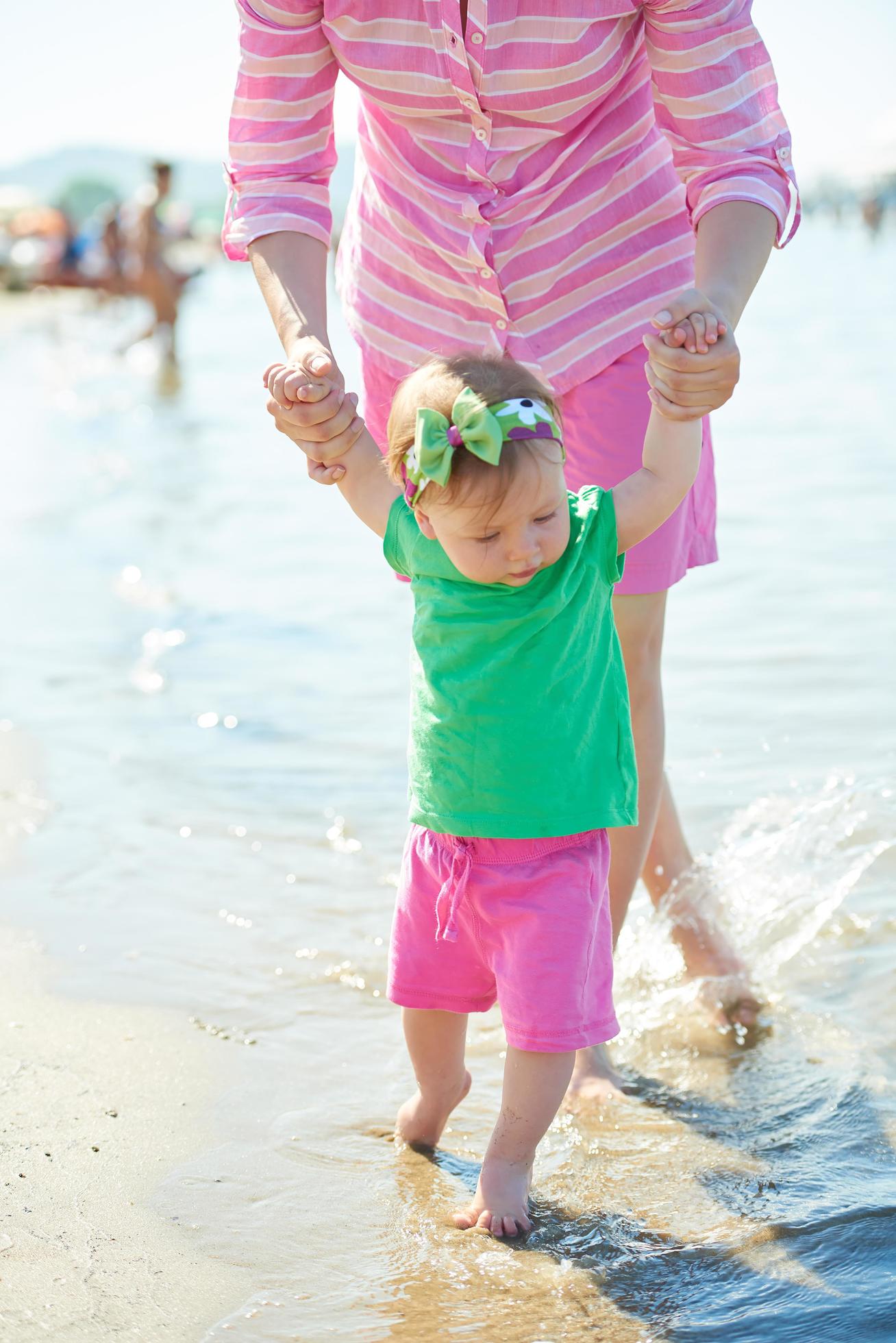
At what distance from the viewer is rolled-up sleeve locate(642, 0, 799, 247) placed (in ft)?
6.77

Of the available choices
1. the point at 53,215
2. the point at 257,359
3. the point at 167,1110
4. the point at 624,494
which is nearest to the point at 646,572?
the point at 624,494

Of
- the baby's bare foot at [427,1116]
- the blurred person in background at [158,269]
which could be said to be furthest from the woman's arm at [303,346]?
the blurred person in background at [158,269]

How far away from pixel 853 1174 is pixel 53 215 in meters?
35.8

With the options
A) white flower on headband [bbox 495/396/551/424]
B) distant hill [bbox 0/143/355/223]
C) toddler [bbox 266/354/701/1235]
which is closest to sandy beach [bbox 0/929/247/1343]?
toddler [bbox 266/354/701/1235]

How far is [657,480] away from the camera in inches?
79.0

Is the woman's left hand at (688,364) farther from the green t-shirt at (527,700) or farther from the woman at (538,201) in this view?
the green t-shirt at (527,700)

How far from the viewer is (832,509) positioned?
22.6 feet

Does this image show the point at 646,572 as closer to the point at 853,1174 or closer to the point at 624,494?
the point at 624,494

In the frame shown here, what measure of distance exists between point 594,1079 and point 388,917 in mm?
769

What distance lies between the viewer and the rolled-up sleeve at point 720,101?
2062mm

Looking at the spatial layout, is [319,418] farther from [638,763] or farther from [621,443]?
[638,763]

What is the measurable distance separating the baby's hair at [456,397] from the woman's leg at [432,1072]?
77 centimetres

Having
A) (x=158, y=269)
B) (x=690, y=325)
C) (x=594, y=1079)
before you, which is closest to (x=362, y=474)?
(x=690, y=325)

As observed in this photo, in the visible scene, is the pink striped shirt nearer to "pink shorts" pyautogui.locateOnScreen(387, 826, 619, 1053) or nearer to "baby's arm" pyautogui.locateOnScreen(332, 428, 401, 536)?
"baby's arm" pyautogui.locateOnScreen(332, 428, 401, 536)
